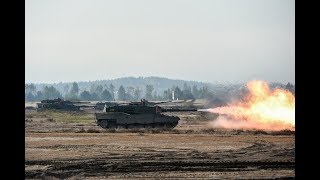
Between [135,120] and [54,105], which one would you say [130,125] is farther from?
[54,105]

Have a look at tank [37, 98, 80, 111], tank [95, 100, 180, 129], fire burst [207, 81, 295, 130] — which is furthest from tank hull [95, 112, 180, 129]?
A: tank [37, 98, 80, 111]

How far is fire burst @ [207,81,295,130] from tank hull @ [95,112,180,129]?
11.1 ft

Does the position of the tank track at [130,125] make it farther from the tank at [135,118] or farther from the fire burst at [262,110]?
the fire burst at [262,110]

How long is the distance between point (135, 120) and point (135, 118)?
15 centimetres

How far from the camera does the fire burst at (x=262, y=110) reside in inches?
1330

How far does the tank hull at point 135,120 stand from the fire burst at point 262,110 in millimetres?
3381

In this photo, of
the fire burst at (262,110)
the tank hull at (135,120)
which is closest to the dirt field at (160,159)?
the fire burst at (262,110)

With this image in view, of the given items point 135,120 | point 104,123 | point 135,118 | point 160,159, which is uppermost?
point 135,118

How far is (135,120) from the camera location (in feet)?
117

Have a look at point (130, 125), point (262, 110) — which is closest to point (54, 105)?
point (130, 125)

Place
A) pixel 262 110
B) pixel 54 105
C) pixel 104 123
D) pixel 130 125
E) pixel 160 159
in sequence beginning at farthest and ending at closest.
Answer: pixel 54 105 < pixel 104 123 < pixel 130 125 < pixel 262 110 < pixel 160 159

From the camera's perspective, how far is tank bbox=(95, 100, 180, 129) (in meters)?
35.4
